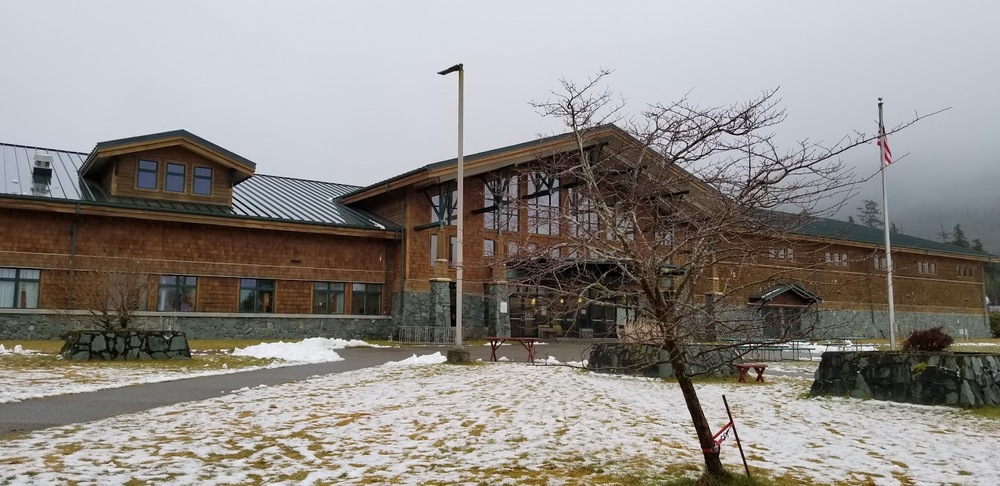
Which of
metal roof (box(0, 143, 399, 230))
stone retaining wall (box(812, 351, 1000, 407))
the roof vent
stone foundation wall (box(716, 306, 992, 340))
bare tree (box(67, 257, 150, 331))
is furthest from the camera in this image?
stone foundation wall (box(716, 306, 992, 340))

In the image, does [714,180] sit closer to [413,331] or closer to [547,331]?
[413,331]

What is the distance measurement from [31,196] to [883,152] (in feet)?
87.3

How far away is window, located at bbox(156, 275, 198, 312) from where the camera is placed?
1072 inches

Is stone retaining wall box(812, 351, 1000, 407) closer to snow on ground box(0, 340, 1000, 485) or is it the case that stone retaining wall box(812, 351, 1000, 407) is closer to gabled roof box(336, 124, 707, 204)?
snow on ground box(0, 340, 1000, 485)

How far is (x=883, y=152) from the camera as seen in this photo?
68.4 ft

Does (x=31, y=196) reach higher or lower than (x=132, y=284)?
higher

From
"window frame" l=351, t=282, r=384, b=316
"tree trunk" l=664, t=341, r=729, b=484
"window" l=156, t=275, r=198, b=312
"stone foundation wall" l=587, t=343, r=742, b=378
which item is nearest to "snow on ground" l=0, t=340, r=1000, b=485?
"tree trunk" l=664, t=341, r=729, b=484

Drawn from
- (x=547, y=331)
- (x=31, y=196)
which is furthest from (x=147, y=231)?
(x=547, y=331)

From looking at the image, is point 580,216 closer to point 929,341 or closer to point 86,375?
point 929,341

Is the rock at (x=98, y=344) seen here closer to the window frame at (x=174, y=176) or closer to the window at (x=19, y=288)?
the window at (x=19, y=288)

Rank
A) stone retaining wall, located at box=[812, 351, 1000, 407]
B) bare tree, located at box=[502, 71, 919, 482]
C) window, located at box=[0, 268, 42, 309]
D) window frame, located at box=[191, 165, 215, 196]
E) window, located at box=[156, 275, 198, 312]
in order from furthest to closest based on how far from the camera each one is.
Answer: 1. window frame, located at box=[191, 165, 215, 196]
2. window, located at box=[156, 275, 198, 312]
3. window, located at box=[0, 268, 42, 309]
4. stone retaining wall, located at box=[812, 351, 1000, 407]
5. bare tree, located at box=[502, 71, 919, 482]

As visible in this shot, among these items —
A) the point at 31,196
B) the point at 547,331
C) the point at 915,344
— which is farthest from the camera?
the point at 547,331

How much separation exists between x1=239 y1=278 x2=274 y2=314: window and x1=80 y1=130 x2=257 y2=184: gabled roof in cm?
454

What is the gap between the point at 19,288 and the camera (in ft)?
81.3
